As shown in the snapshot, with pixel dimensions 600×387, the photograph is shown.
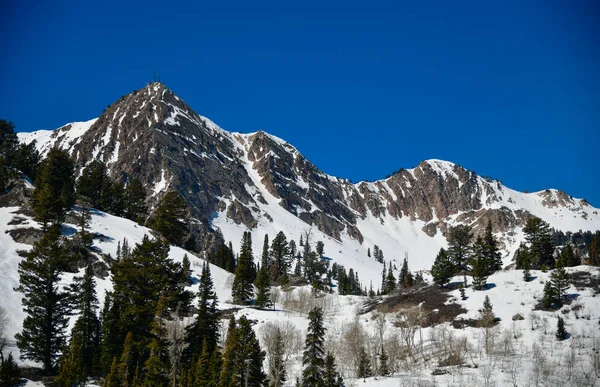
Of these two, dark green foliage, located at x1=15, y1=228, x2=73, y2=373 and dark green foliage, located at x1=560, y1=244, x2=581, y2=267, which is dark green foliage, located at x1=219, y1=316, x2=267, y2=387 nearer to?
dark green foliage, located at x1=15, y1=228, x2=73, y2=373

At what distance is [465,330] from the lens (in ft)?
245

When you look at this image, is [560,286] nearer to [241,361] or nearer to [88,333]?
[241,361]

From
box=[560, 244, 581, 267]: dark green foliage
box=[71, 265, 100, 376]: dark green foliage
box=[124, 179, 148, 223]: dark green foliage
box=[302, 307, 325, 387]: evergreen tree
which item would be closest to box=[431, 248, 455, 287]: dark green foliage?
box=[560, 244, 581, 267]: dark green foliage

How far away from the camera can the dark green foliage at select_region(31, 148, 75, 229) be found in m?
86.4

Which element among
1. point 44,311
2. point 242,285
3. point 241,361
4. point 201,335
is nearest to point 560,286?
point 242,285

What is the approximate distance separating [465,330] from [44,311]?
62.3 meters

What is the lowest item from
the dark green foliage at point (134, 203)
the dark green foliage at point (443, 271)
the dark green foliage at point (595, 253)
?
the dark green foliage at point (443, 271)

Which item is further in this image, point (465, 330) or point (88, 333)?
point (465, 330)

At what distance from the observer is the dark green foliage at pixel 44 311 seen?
47.0m

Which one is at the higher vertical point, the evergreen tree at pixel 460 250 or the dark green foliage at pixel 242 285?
the evergreen tree at pixel 460 250

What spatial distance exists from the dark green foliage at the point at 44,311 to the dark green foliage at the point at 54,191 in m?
40.4

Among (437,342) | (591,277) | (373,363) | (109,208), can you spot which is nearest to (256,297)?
(373,363)

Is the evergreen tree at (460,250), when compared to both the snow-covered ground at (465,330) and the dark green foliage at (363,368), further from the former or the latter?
the dark green foliage at (363,368)

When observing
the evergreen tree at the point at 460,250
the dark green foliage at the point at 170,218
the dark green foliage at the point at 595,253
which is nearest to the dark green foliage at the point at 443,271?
the evergreen tree at the point at 460,250
